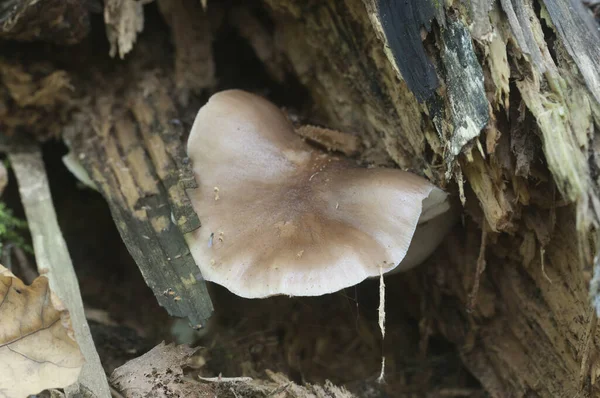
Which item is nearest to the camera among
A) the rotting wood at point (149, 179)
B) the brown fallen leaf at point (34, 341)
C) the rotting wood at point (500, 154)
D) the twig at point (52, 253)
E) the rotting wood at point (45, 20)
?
the brown fallen leaf at point (34, 341)

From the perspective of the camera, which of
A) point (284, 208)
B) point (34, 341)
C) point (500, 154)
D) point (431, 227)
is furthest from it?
point (431, 227)

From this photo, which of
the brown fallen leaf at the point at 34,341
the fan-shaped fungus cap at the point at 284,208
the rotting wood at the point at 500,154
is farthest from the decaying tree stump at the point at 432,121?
the brown fallen leaf at the point at 34,341

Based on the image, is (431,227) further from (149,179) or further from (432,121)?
(149,179)

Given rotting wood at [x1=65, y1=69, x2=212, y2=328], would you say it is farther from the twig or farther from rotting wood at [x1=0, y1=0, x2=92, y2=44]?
rotting wood at [x1=0, y1=0, x2=92, y2=44]

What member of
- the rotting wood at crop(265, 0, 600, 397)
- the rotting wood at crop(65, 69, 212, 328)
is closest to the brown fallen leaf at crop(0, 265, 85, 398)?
the rotting wood at crop(65, 69, 212, 328)

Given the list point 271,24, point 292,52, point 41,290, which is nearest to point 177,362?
point 41,290

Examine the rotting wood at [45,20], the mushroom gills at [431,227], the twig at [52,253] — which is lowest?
the twig at [52,253]

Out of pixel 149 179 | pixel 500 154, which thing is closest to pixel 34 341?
pixel 149 179

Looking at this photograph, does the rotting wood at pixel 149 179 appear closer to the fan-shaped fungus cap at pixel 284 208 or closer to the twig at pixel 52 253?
the fan-shaped fungus cap at pixel 284 208
